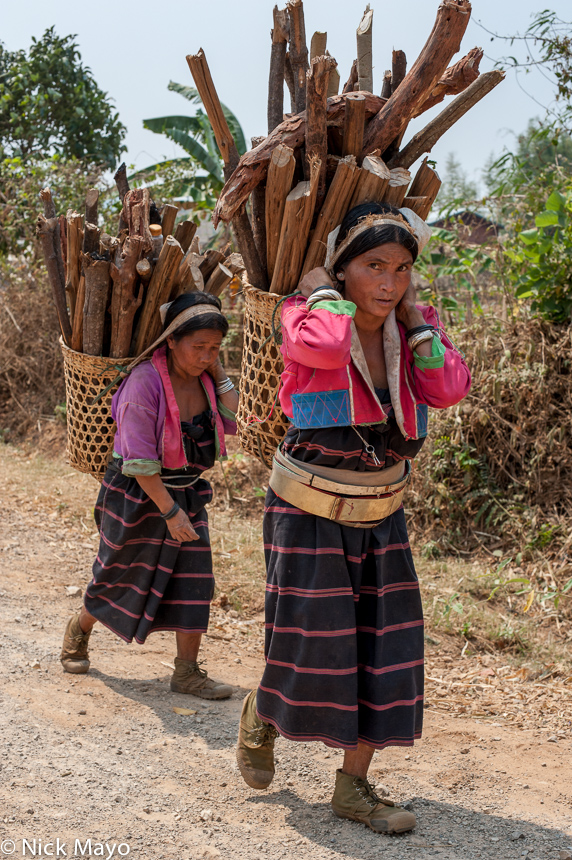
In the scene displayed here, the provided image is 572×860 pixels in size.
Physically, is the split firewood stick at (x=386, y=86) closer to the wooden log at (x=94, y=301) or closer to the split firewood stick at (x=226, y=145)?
the split firewood stick at (x=226, y=145)

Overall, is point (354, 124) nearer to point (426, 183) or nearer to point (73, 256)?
point (426, 183)

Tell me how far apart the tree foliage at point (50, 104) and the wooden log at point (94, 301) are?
857 cm

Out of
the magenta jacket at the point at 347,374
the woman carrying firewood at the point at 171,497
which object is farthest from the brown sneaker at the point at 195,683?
the magenta jacket at the point at 347,374

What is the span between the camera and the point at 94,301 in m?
3.55

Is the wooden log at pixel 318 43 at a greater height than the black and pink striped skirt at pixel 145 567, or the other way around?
the wooden log at pixel 318 43

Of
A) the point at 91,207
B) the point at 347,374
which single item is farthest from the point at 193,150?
the point at 347,374

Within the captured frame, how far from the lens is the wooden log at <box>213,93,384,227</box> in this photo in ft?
8.57

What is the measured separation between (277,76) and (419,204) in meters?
0.83

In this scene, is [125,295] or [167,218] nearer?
[125,295]

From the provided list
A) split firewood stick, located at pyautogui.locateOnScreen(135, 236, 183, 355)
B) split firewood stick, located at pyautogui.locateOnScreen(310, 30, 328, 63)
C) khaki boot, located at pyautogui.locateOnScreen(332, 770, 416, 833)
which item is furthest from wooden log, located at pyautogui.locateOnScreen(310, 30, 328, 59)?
khaki boot, located at pyautogui.locateOnScreen(332, 770, 416, 833)

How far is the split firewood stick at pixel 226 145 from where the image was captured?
284 cm

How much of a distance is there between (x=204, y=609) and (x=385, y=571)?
1289 mm

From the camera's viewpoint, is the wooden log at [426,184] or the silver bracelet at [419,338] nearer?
the silver bracelet at [419,338]

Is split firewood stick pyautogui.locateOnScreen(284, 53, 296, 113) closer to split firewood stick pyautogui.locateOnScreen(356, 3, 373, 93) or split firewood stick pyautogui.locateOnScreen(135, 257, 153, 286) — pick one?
split firewood stick pyautogui.locateOnScreen(356, 3, 373, 93)
